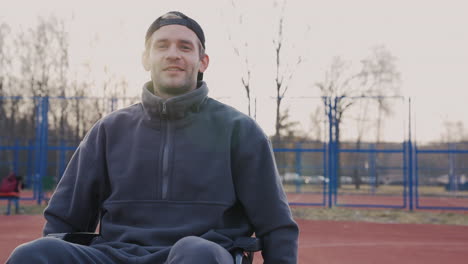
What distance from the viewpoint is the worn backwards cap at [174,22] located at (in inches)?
72.6

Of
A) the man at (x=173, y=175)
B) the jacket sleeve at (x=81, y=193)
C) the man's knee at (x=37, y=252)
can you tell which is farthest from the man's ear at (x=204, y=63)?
the man's knee at (x=37, y=252)

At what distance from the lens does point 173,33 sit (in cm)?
183

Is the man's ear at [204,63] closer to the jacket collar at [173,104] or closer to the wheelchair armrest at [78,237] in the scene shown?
the jacket collar at [173,104]

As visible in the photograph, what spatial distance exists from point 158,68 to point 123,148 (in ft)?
1.14

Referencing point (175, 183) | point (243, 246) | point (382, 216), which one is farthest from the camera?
point (382, 216)

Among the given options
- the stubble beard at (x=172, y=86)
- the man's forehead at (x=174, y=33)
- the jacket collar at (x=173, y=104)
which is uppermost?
the man's forehead at (x=174, y=33)

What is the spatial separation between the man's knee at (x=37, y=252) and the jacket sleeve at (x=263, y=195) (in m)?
0.68

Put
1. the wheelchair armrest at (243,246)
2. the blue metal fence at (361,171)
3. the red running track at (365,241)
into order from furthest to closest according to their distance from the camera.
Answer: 1. the blue metal fence at (361,171)
2. the red running track at (365,241)
3. the wheelchair armrest at (243,246)

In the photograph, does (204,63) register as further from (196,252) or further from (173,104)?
(196,252)

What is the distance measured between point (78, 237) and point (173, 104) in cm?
58

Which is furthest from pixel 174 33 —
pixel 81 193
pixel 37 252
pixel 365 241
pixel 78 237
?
pixel 365 241

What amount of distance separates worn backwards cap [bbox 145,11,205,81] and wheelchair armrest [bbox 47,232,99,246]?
82 centimetres

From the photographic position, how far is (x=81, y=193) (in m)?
1.74

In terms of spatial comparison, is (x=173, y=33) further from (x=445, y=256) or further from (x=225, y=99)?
(x=225, y=99)
